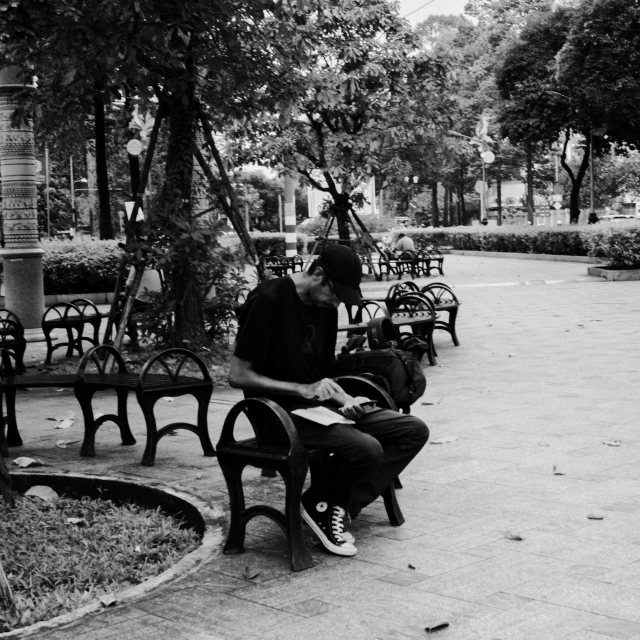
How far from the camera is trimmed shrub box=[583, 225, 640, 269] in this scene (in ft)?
78.1

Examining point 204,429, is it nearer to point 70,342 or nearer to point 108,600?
point 108,600

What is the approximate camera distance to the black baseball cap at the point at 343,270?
4.64m

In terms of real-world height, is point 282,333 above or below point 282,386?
above

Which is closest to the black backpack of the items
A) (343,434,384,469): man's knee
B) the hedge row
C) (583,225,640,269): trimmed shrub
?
(343,434,384,469): man's knee

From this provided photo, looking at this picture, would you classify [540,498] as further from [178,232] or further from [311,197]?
[311,197]

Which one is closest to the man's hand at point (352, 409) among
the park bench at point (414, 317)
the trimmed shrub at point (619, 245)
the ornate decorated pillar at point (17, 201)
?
the park bench at point (414, 317)

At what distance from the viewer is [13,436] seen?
725 centimetres

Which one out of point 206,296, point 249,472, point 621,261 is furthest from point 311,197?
point 249,472

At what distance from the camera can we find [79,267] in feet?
68.1

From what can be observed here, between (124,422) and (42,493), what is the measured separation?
58.4 inches

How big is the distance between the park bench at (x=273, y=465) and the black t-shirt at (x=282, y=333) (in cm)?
21

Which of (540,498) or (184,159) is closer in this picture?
(540,498)

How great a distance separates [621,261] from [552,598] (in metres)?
21.3

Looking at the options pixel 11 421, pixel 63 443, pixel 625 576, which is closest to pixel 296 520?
pixel 625 576
